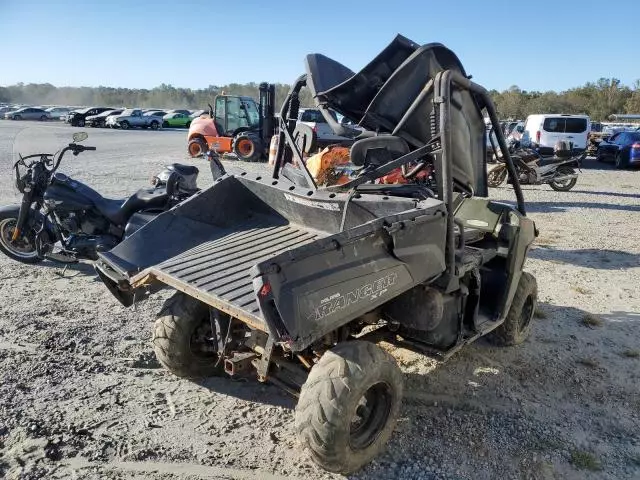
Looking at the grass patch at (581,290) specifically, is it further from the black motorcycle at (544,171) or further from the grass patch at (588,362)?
the black motorcycle at (544,171)

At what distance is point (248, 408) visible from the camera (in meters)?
3.61

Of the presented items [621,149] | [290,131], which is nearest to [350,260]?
[290,131]

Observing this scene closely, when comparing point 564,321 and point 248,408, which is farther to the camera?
point 564,321

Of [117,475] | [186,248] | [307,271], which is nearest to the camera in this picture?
[307,271]

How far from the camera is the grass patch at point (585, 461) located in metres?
3.15

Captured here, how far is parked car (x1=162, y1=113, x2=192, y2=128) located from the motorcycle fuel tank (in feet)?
124

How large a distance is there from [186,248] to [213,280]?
0.75 metres

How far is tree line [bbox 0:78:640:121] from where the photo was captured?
4381cm

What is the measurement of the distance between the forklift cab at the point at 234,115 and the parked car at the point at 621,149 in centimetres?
1350

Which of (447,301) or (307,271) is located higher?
(307,271)

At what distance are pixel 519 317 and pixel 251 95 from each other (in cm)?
6040

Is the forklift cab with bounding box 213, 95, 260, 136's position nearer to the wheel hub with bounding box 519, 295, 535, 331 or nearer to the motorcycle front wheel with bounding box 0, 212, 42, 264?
the motorcycle front wheel with bounding box 0, 212, 42, 264

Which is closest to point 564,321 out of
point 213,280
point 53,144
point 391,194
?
point 391,194

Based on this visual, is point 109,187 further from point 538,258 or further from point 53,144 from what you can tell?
point 538,258
